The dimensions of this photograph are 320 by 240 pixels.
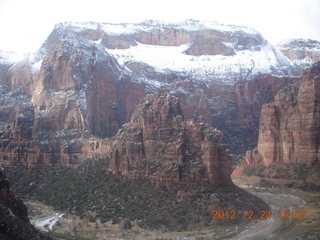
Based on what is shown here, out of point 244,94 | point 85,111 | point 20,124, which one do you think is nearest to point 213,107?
point 244,94

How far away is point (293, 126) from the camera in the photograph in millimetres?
87938

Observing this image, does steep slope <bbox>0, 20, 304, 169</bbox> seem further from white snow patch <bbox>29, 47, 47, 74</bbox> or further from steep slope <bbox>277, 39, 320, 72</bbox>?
steep slope <bbox>277, 39, 320, 72</bbox>

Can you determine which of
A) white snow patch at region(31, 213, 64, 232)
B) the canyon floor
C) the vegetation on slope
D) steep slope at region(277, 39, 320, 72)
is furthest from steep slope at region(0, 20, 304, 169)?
the canyon floor

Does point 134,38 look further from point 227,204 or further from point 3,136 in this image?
point 227,204

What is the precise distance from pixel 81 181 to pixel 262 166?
1679 inches

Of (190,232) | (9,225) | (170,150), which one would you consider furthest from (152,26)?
(9,225)

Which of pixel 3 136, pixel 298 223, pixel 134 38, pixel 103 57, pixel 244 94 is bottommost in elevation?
pixel 298 223

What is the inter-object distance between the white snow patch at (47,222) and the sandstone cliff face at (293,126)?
1904 inches

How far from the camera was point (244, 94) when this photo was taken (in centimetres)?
13900

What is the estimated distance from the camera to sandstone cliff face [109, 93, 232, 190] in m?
56.9

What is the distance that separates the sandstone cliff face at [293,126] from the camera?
83062 mm

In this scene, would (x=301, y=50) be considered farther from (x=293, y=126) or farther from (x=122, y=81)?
(x=293, y=126)
